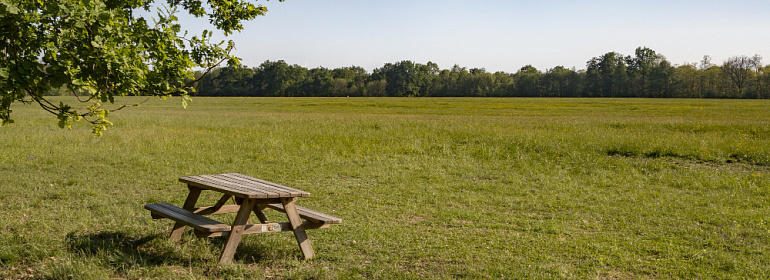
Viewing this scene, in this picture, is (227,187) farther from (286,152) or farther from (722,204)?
(286,152)

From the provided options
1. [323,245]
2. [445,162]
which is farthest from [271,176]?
[323,245]

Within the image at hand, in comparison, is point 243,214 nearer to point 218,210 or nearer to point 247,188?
point 247,188

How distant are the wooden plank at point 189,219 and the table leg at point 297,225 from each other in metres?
0.67

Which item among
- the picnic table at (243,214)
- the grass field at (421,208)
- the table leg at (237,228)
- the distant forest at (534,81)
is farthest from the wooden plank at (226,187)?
the distant forest at (534,81)

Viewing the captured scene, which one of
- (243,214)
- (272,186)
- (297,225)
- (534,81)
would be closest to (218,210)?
(272,186)

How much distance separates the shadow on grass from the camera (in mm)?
6172

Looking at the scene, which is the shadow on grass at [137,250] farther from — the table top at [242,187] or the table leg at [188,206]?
the table top at [242,187]

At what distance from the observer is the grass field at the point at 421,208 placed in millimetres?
6211

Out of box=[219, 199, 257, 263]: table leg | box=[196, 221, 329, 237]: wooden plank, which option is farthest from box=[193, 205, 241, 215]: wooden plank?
box=[219, 199, 257, 263]: table leg

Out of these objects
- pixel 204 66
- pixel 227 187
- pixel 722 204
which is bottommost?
pixel 722 204

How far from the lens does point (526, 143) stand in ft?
64.4

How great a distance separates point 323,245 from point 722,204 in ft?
26.0

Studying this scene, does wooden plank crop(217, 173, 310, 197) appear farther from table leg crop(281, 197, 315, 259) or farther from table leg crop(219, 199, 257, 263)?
table leg crop(219, 199, 257, 263)

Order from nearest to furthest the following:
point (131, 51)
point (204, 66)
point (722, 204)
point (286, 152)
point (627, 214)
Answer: point (131, 51) < point (204, 66) < point (627, 214) < point (722, 204) < point (286, 152)
